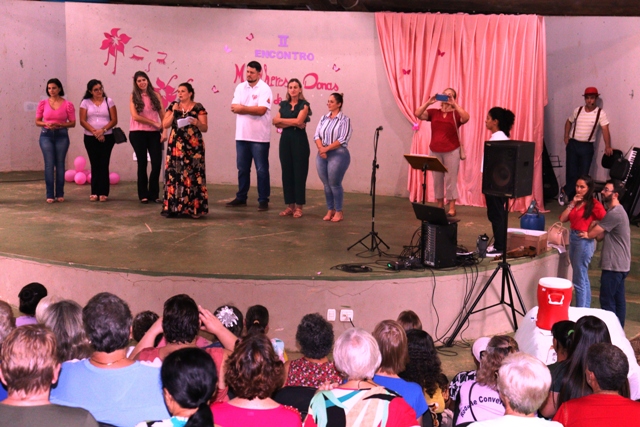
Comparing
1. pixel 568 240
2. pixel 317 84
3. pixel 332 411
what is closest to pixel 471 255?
pixel 568 240

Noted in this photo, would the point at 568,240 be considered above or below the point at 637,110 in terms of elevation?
below

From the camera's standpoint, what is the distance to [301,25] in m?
10.0

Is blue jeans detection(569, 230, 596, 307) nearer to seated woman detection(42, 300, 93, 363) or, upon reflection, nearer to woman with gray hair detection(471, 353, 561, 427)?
woman with gray hair detection(471, 353, 561, 427)

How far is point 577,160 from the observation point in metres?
9.27

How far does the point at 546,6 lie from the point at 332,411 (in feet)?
26.0

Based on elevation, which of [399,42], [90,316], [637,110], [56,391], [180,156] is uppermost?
[399,42]

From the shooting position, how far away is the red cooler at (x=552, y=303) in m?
5.18

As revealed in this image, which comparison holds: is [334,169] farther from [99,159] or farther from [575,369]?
[575,369]

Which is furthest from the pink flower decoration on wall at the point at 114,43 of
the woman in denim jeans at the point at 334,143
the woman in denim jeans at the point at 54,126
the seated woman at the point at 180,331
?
the seated woman at the point at 180,331

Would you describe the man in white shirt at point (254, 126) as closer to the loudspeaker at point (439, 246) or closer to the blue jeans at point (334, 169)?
the blue jeans at point (334, 169)

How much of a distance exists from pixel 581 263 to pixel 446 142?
2.52m

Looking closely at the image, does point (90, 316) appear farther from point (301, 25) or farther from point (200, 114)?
point (301, 25)

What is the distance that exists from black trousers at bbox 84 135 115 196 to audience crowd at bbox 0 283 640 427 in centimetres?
491

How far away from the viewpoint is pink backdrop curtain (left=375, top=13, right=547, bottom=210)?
9180 millimetres
